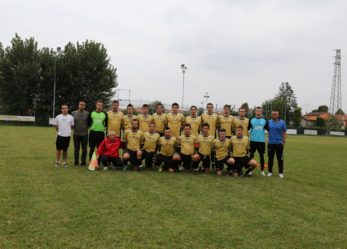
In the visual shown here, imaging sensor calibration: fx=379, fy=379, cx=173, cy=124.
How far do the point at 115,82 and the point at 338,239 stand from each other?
135 feet

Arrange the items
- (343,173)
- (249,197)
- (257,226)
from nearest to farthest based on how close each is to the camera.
Result: 1. (257,226)
2. (249,197)
3. (343,173)

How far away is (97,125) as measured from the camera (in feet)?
34.6

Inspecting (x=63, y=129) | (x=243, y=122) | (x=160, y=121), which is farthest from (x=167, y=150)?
(x=63, y=129)

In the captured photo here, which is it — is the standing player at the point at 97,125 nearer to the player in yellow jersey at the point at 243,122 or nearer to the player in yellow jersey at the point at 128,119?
the player in yellow jersey at the point at 128,119

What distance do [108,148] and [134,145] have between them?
27.7 inches

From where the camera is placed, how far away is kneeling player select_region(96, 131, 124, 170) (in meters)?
10.1

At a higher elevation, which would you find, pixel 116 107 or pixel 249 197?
pixel 116 107

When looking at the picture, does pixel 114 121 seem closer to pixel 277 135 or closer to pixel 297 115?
pixel 277 135

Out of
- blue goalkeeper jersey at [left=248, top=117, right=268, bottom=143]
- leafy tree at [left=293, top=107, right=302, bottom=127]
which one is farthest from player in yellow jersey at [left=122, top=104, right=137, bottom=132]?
leafy tree at [left=293, top=107, right=302, bottom=127]

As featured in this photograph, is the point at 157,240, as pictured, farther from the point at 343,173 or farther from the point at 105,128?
the point at 343,173

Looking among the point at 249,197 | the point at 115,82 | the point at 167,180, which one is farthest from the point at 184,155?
the point at 115,82

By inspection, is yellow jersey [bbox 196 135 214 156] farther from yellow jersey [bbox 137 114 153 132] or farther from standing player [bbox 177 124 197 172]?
yellow jersey [bbox 137 114 153 132]

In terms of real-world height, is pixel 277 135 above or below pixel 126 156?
above

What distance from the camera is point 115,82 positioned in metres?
44.4
